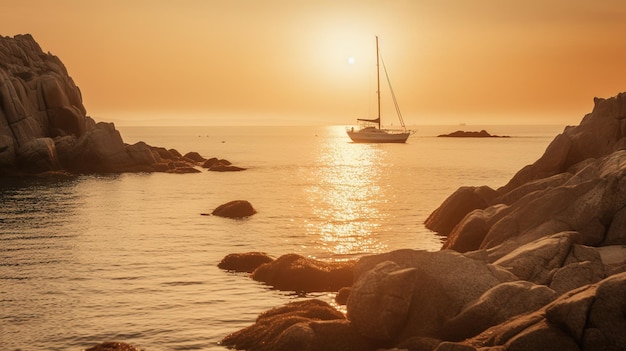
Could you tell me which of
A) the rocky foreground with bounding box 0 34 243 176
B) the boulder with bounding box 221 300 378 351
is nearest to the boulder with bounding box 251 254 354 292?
the boulder with bounding box 221 300 378 351

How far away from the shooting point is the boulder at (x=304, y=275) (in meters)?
30.5

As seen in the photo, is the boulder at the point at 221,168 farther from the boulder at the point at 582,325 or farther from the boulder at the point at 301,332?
the boulder at the point at 582,325

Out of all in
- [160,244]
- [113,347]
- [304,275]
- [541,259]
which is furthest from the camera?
[160,244]

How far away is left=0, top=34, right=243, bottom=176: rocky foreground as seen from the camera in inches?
3620

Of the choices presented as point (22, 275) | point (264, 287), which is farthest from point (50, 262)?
point (264, 287)

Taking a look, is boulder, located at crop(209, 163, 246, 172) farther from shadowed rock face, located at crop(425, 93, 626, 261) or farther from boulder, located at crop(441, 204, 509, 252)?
boulder, located at crop(441, 204, 509, 252)

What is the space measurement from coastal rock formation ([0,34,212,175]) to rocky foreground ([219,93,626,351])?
66.6 meters

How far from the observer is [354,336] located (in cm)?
2008

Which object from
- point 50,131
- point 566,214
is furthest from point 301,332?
point 50,131

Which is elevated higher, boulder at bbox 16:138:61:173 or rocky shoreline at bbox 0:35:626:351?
boulder at bbox 16:138:61:173

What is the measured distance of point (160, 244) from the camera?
143 ft

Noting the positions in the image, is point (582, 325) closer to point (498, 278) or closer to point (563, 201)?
point (498, 278)

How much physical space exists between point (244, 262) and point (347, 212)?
29652 millimetres

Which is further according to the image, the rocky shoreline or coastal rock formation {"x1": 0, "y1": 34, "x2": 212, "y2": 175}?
coastal rock formation {"x1": 0, "y1": 34, "x2": 212, "y2": 175}
